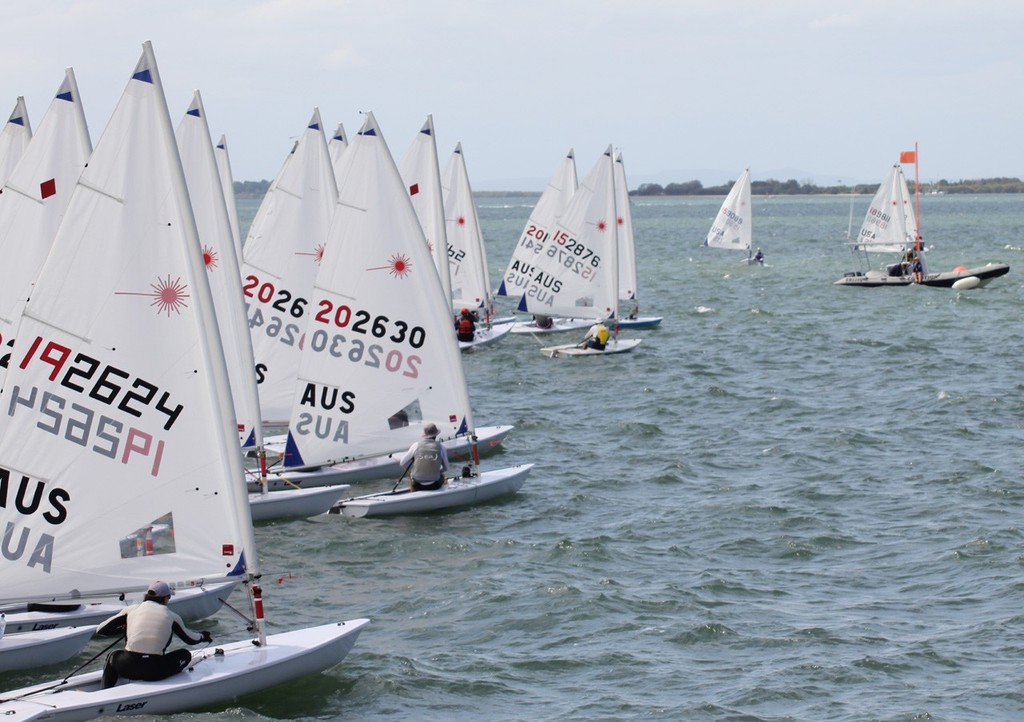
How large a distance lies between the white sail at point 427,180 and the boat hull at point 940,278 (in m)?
25.5

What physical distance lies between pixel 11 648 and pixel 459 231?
28.7 metres

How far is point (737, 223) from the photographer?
7488 centimetres

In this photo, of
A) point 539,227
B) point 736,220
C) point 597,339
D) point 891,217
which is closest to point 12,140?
point 597,339

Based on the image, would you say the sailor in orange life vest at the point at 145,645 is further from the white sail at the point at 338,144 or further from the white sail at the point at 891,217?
the white sail at the point at 891,217

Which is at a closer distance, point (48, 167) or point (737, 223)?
point (48, 167)

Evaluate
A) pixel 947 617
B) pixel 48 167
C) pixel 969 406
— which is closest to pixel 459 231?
pixel 969 406

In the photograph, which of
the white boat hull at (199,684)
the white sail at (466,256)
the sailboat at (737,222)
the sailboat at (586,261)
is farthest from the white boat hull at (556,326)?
the sailboat at (737,222)

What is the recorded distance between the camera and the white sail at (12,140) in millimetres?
21250

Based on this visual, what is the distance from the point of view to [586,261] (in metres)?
37.8

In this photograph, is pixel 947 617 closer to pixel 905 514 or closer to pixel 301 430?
pixel 905 514

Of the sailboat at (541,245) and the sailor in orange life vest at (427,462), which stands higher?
the sailboat at (541,245)

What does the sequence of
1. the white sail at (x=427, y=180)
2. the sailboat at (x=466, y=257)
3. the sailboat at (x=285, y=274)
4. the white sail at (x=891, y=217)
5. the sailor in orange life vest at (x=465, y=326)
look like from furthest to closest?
the white sail at (x=891, y=217) → the sailboat at (x=466, y=257) → the sailor in orange life vest at (x=465, y=326) → the white sail at (x=427, y=180) → the sailboat at (x=285, y=274)

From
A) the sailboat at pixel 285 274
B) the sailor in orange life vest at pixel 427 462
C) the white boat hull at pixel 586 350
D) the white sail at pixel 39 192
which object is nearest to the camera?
the white sail at pixel 39 192

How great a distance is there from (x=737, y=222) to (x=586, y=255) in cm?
3855
